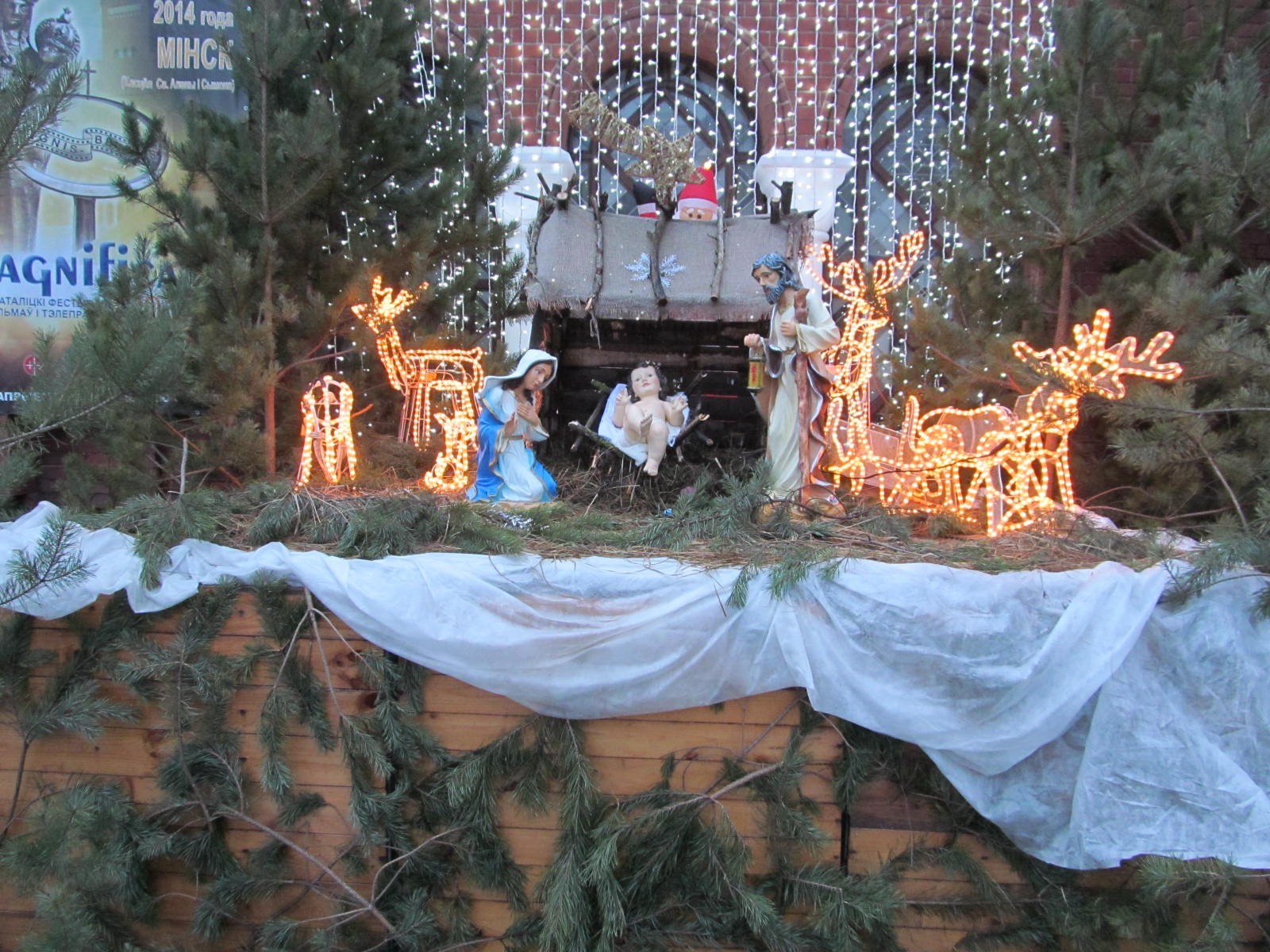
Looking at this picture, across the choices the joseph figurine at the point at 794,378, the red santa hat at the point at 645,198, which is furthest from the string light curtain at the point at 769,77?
the joseph figurine at the point at 794,378

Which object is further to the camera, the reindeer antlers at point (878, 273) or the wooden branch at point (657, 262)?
the wooden branch at point (657, 262)

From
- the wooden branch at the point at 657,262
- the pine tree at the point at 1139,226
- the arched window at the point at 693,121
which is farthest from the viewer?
the arched window at the point at 693,121

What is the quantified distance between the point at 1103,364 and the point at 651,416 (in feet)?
7.36

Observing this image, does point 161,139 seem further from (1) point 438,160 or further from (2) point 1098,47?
(2) point 1098,47

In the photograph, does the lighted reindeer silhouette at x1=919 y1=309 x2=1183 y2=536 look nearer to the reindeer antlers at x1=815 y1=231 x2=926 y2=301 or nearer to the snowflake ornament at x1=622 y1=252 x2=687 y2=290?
the reindeer antlers at x1=815 y1=231 x2=926 y2=301

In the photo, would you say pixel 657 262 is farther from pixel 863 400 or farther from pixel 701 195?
pixel 863 400

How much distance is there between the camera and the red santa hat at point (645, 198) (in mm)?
6504

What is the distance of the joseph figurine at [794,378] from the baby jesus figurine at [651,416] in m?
0.58

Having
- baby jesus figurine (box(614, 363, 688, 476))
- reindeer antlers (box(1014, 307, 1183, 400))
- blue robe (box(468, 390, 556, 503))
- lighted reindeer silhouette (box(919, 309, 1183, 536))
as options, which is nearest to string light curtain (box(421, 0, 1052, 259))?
baby jesus figurine (box(614, 363, 688, 476))

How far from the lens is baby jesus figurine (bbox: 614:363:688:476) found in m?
5.22

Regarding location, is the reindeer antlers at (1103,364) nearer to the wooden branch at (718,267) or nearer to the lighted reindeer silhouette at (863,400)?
the lighted reindeer silhouette at (863,400)

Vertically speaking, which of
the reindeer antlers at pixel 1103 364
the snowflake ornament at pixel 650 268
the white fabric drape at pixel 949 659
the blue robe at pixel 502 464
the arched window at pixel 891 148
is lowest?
the white fabric drape at pixel 949 659

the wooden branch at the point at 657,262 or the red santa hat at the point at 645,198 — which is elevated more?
the red santa hat at the point at 645,198

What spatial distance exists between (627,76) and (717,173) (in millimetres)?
1082
